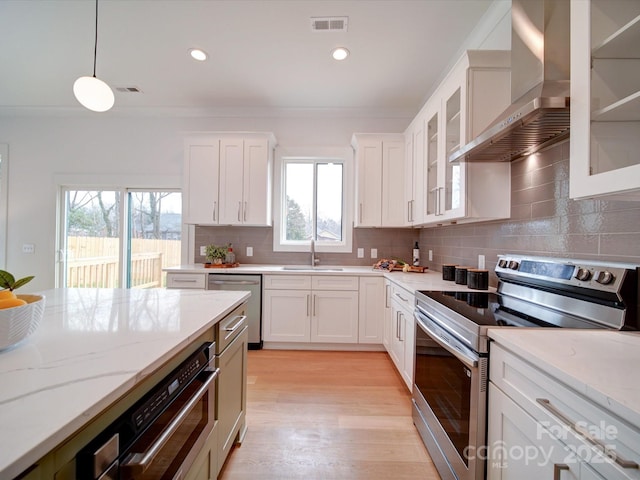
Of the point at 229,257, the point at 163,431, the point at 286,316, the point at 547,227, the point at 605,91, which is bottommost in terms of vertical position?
the point at 286,316

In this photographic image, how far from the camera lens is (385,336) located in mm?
2783

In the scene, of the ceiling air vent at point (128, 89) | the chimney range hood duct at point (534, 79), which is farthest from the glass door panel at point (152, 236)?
the chimney range hood duct at point (534, 79)

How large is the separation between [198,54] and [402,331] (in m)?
3.09

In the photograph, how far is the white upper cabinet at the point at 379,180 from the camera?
315 centimetres

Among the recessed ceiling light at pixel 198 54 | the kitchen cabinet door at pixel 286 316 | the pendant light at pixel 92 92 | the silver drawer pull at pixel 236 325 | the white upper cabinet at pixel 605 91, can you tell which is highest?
the recessed ceiling light at pixel 198 54

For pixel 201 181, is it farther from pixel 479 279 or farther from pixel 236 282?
pixel 479 279

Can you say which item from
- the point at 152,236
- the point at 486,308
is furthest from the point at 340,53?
the point at 152,236

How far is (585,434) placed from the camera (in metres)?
0.67

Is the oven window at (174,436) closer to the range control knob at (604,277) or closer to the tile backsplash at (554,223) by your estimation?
the range control knob at (604,277)

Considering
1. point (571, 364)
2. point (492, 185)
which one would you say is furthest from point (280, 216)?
point (571, 364)

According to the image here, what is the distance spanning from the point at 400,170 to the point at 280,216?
5.30 feet

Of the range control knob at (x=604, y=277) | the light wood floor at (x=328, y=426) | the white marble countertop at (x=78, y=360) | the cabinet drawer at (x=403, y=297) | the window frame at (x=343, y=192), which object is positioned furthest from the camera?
the window frame at (x=343, y=192)

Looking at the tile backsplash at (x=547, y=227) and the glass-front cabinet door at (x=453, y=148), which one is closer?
the tile backsplash at (x=547, y=227)

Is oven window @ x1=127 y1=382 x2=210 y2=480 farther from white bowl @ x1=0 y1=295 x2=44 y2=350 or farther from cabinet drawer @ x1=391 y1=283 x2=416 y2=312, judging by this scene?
cabinet drawer @ x1=391 y1=283 x2=416 y2=312
